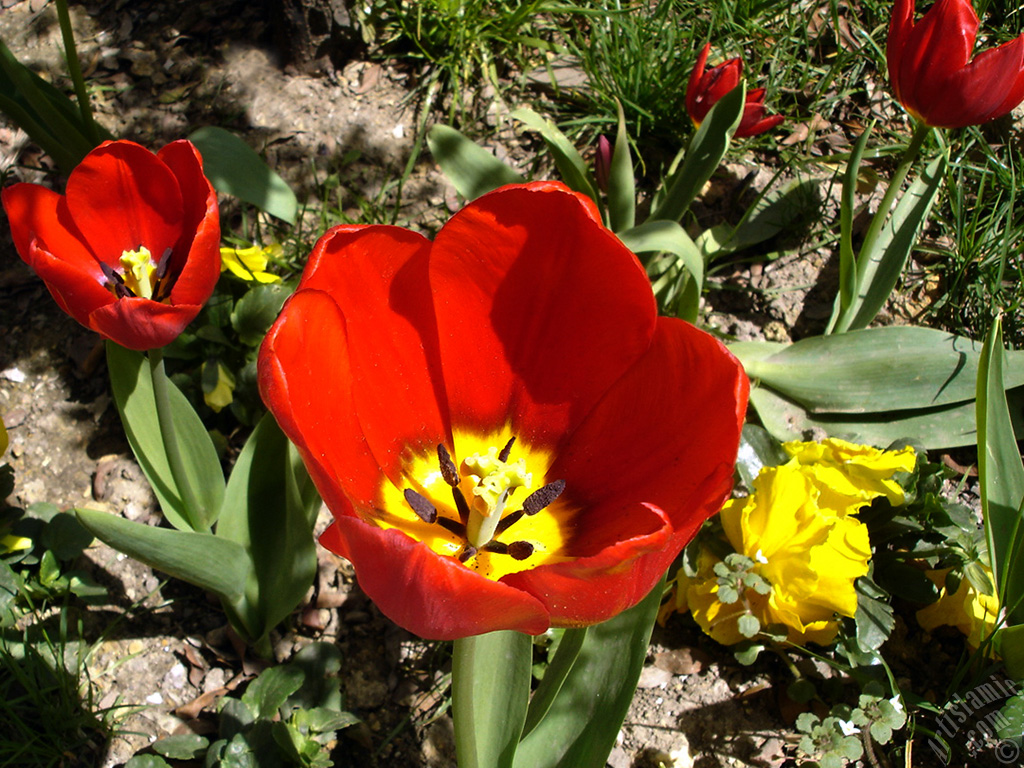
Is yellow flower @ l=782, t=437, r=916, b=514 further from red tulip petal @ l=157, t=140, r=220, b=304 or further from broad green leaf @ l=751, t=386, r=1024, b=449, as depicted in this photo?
red tulip petal @ l=157, t=140, r=220, b=304

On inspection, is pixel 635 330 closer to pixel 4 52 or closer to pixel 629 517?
pixel 629 517

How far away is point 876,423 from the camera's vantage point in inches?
85.4

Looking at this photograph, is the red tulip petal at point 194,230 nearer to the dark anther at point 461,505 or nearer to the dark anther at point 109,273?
the dark anther at point 109,273

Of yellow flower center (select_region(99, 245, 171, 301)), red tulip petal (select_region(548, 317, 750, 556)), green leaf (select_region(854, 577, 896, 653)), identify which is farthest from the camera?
green leaf (select_region(854, 577, 896, 653))

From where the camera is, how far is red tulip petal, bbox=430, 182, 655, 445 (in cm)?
120

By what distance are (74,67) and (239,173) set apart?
411 millimetres

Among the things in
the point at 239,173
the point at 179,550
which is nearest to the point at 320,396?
the point at 179,550

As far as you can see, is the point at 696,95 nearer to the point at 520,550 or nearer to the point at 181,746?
the point at 520,550

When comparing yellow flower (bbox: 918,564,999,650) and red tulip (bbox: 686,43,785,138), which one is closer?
yellow flower (bbox: 918,564,999,650)

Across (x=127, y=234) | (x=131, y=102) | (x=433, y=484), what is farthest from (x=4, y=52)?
(x=433, y=484)

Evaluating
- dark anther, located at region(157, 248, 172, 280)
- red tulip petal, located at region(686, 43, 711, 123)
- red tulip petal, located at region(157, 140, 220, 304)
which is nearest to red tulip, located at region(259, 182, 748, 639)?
red tulip petal, located at region(157, 140, 220, 304)

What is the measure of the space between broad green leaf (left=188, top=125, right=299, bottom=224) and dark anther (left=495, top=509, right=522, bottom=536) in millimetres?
1100

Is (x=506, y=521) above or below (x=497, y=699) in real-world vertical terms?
above

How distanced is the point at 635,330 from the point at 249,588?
1.02 meters
